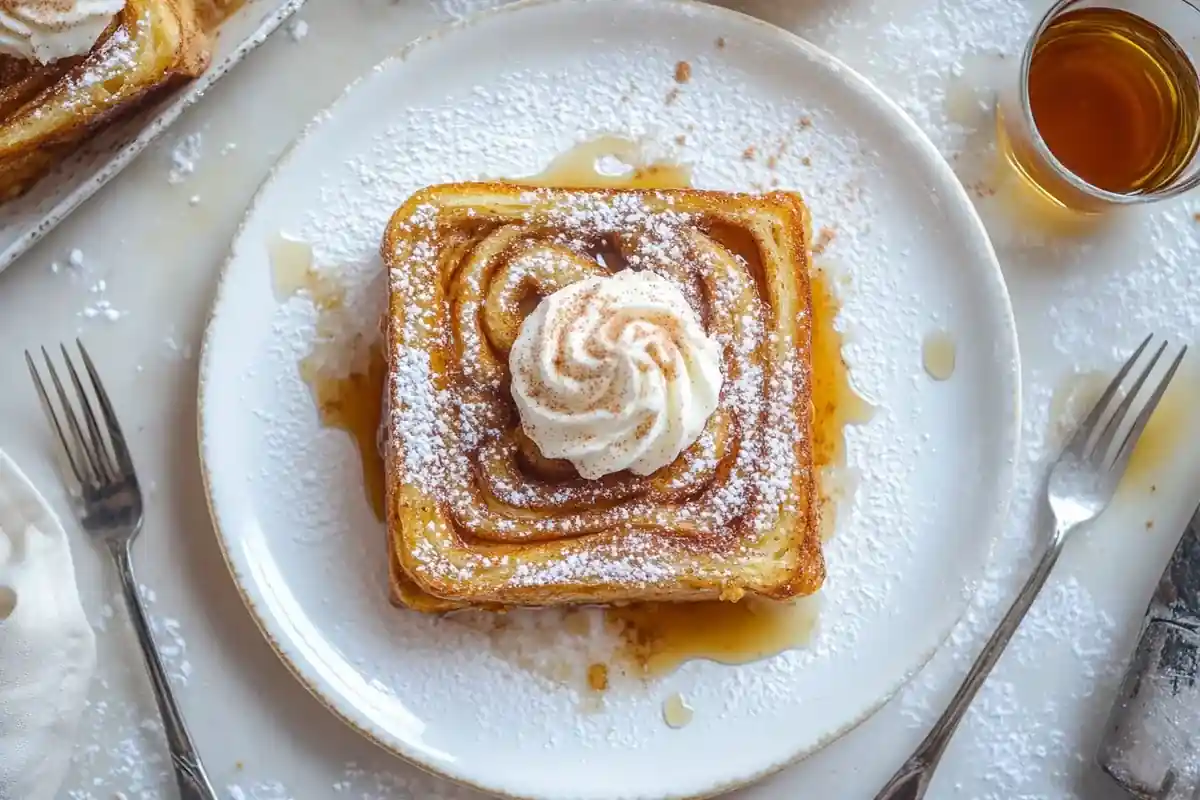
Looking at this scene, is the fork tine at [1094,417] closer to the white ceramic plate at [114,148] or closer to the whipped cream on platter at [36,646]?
the white ceramic plate at [114,148]

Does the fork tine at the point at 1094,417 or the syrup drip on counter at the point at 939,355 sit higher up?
the syrup drip on counter at the point at 939,355

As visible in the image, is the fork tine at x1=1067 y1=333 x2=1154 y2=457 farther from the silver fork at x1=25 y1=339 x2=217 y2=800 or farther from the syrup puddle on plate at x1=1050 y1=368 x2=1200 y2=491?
the silver fork at x1=25 y1=339 x2=217 y2=800

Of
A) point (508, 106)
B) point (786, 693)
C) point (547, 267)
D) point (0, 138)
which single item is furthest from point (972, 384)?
point (0, 138)

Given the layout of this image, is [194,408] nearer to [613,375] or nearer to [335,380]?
[335,380]

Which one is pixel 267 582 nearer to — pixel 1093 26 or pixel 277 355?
pixel 277 355

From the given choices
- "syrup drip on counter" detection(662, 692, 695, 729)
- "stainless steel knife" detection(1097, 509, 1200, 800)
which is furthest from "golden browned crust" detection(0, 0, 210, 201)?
"stainless steel knife" detection(1097, 509, 1200, 800)

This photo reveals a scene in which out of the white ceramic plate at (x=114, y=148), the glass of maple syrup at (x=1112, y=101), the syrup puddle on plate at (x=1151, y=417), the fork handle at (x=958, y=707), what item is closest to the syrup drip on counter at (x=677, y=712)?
the fork handle at (x=958, y=707)
